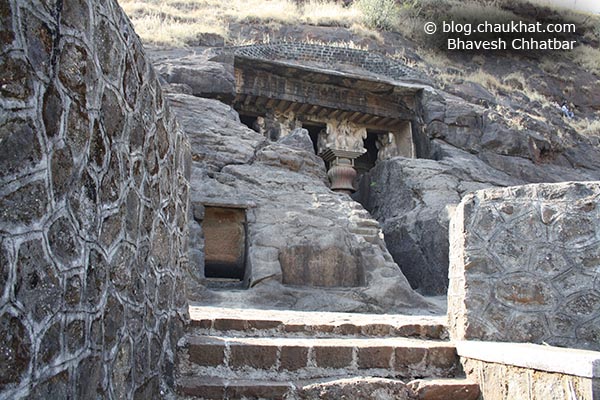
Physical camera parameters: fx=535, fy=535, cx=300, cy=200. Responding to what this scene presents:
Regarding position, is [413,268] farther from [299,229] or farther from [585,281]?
[585,281]

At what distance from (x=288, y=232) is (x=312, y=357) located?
3.52 m

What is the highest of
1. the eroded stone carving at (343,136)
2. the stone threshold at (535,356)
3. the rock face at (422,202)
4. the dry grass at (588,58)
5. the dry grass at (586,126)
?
the dry grass at (588,58)

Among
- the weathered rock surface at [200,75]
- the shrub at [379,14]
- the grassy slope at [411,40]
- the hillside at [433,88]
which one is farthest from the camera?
the shrub at [379,14]

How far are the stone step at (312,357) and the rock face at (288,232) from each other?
2.25 m

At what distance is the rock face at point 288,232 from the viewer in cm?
600

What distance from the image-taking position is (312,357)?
329cm

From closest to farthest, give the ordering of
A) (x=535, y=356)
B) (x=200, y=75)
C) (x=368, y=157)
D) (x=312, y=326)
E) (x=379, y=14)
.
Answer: (x=535, y=356)
(x=312, y=326)
(x=200, y=75)
(x=368, y=157)
(x=379, y=14)

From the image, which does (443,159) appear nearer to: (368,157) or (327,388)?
(368,157)

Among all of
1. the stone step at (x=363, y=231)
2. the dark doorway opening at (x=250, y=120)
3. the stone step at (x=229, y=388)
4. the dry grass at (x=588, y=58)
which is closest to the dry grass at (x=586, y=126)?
the dry grass at (x=588, y=58)

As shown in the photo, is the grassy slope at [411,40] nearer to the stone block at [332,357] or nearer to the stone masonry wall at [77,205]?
the stone block at [332,357]

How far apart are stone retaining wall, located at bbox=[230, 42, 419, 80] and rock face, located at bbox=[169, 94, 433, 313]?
5.57 m

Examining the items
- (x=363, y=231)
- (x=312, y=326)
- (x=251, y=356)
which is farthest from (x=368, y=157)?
(x=251, y=356)

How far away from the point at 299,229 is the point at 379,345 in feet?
11.4

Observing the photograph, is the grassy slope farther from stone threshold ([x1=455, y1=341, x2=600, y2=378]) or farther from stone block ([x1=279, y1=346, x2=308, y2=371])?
stone block ([x1=279, y1=346, x2=308, y2=371])
